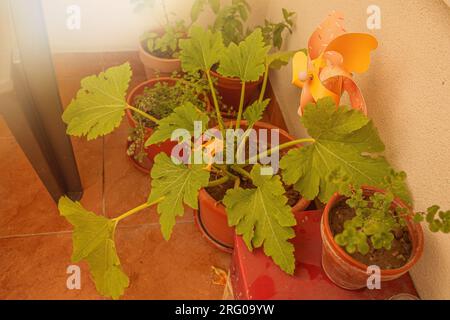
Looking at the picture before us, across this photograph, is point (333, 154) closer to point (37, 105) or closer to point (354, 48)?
point (354, 48)

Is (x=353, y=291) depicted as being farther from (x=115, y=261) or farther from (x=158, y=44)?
(x=158, y=44)

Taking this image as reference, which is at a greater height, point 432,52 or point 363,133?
point 432,52

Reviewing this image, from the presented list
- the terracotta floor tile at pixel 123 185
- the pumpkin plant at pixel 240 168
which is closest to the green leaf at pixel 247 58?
the pumpkin plant at pixel 240 168

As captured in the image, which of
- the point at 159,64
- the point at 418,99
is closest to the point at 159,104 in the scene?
the point at 159,64

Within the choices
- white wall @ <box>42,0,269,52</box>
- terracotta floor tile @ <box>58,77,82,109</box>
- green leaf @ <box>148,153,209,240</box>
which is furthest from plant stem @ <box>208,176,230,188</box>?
terracotta floor tile @ <box>58,77,82,109</box>

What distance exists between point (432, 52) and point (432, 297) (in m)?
0.50

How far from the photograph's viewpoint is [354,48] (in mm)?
835

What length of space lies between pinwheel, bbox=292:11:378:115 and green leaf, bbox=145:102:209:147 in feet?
0.86

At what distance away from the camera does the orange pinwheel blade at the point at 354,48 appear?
811 mm

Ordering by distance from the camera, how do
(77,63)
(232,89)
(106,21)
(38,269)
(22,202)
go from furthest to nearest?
1. (77,63)
2. (106,21)
3. (232,89)
4. (22,202)
5. (38,269)

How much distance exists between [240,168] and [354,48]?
17.0 inches

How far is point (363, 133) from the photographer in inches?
32.3
